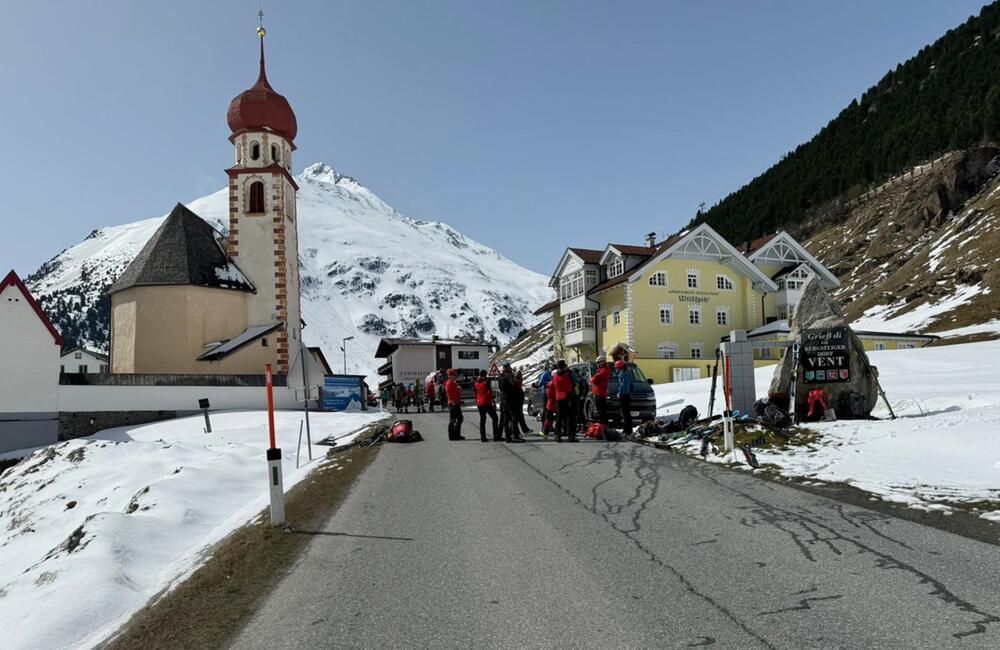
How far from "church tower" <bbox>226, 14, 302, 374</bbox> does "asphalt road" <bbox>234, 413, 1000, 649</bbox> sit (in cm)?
3360

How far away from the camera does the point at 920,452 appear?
31.8 feet

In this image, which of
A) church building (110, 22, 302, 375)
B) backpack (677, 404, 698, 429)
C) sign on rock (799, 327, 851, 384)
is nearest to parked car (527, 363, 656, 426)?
backpack (677, 404, 698, 429)

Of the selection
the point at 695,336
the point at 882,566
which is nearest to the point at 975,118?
the point at 695,336

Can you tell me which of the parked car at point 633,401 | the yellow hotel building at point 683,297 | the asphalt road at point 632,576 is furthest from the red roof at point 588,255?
the asphalt road at point 632,576

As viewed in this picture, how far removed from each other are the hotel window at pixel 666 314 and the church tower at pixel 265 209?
23231 millimetres

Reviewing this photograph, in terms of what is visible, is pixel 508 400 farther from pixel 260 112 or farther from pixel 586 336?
pixel 260 112

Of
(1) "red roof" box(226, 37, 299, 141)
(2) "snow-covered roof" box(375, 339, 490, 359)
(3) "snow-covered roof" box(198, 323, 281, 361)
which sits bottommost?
(3) "snow-covered roof" box(198, 323, 281, 361)

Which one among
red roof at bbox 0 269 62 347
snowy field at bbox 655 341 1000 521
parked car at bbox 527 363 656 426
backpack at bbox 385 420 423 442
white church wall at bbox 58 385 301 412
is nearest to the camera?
snowy field at bbox 655 341 1000 521

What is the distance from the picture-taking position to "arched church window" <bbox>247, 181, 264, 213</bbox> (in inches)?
1645

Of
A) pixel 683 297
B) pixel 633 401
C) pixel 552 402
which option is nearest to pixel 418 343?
pixel 683 297

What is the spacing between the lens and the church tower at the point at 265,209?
131 feet

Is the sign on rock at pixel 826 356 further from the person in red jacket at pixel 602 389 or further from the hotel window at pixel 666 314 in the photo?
the hotel window at pixel 666 314

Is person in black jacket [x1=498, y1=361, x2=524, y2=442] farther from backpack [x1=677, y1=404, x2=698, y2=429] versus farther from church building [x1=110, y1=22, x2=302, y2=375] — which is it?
church building [x1=110, y1=22, x2=302, y2=375]

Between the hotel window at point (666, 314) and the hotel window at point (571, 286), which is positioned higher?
the hotel window at point (571, 286)
